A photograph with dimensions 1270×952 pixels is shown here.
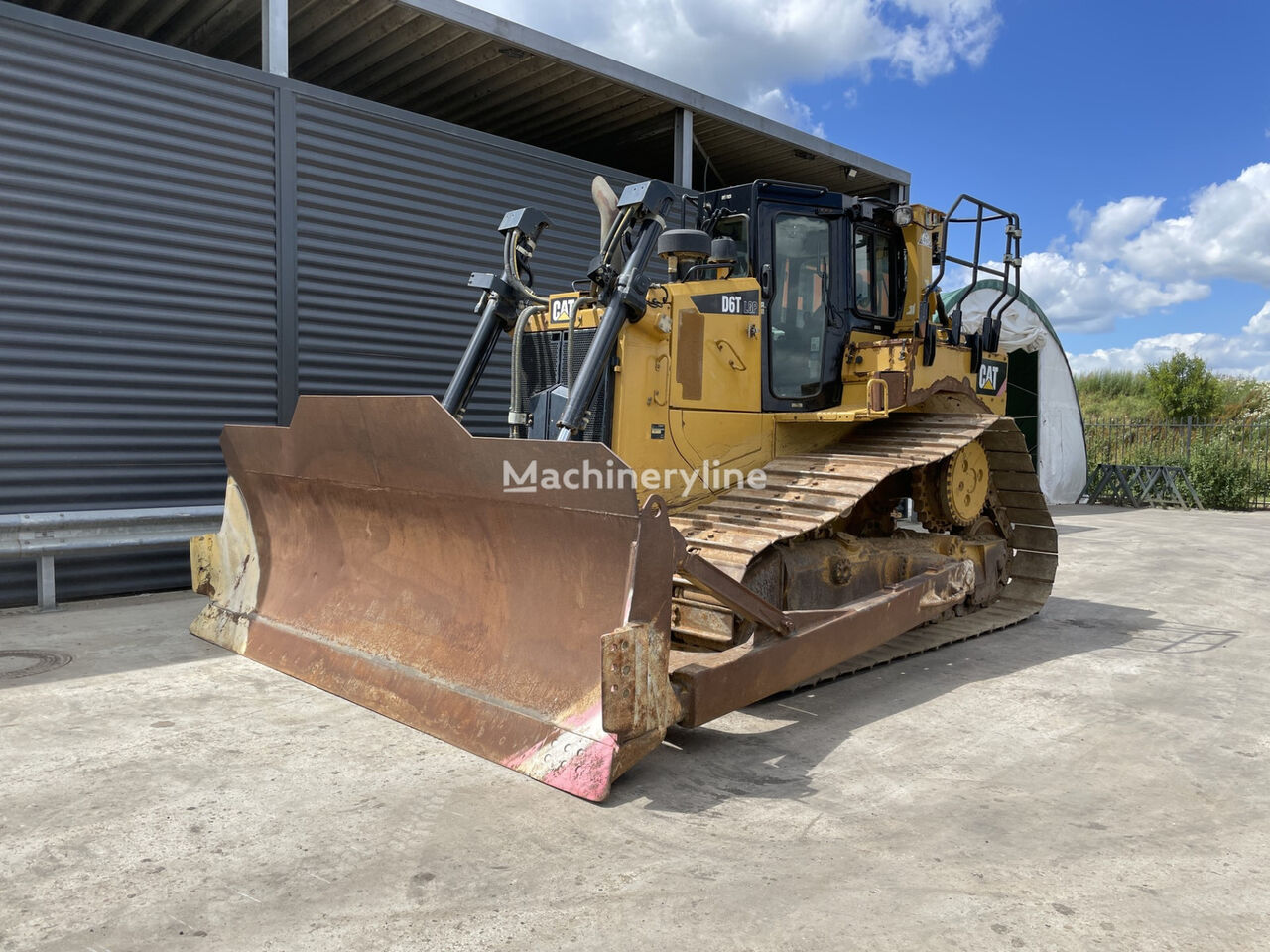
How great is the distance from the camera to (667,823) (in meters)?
3.18

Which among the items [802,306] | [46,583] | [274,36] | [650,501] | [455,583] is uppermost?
[274,36]

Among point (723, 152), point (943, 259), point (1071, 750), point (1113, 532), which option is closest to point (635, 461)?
point (1071, 750)

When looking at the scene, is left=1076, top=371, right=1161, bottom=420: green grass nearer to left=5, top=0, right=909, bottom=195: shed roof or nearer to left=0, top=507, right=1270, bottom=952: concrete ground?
left=5, top=0, right=909, bottom=195: shed roof

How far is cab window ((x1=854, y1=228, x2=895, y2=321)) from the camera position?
6117 millimetres

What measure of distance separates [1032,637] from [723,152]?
8793 millimetres

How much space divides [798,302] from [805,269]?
9.1 inches

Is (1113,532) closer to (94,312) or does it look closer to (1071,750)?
(1071,750)

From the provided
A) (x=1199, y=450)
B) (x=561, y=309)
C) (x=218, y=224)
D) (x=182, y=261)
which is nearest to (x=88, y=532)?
(x=182, y=261)

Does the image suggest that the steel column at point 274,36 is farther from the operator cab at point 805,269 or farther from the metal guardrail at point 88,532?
the operator cab at point 805,269

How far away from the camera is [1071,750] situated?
4.02 metres

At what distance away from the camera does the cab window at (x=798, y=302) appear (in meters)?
5.72

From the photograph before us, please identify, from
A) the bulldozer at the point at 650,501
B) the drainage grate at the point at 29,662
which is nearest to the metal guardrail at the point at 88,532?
the drainage grate at the point at 29,662

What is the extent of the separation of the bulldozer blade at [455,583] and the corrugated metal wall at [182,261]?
2.04 m

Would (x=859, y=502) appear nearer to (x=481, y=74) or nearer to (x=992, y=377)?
(x=992, y=377)
